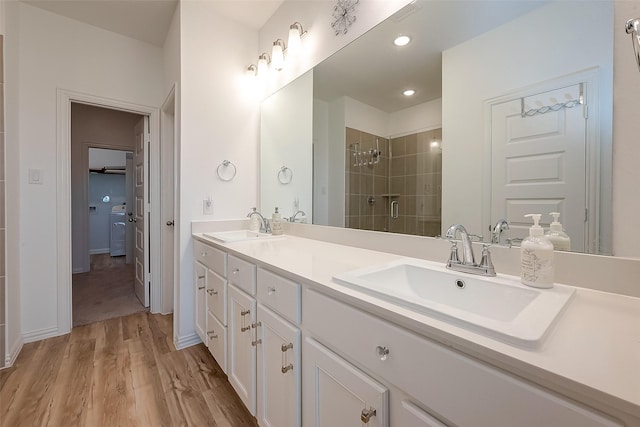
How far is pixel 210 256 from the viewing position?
1.73 meters

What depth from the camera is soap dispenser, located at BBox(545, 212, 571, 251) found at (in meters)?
0.82

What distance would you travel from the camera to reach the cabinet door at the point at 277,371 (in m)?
0.95

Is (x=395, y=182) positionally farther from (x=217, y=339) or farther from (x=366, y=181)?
(x=217, y=339)

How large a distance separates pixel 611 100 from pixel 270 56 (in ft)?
7.03

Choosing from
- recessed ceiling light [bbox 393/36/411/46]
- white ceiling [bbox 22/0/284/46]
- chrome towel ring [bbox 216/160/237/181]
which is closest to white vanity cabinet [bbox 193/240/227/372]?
chrome towel ring [bbox 216/160/237/181]

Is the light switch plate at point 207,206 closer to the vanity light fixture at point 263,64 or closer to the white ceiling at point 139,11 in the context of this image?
the vanity light fixture at point 263,64

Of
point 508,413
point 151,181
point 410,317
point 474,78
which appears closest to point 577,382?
point 508,413

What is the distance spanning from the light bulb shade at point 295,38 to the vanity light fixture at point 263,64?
34 cm

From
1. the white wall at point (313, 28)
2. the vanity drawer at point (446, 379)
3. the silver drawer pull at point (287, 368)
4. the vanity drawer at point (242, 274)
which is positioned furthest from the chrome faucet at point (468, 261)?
the white wall at point (313, 28)

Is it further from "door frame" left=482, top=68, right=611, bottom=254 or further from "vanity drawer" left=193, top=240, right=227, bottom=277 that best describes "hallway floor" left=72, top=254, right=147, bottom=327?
"door frame" left=482, top=68, right=611, bottom=254

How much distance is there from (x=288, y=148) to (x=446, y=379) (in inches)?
73.5

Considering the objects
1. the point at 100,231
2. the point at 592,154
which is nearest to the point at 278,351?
the point at 592,154

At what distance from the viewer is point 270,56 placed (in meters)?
2.25

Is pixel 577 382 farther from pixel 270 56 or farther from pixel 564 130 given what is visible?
pixel 270 56
